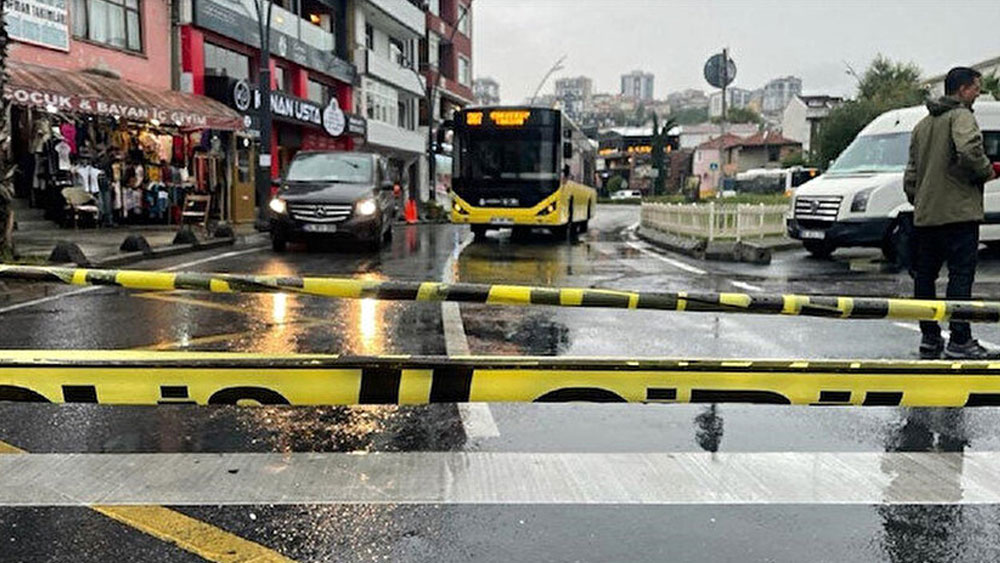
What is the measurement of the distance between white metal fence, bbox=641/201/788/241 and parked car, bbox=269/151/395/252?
6.13 metres

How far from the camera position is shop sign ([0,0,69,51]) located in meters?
17.4

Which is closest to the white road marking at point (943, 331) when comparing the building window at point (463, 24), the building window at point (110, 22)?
the building window at point (110, 22)

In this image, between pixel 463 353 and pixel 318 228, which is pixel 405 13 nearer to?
pixel 318 228

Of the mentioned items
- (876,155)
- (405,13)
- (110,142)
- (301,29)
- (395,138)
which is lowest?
(876,155)

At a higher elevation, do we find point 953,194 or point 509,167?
point 509,167

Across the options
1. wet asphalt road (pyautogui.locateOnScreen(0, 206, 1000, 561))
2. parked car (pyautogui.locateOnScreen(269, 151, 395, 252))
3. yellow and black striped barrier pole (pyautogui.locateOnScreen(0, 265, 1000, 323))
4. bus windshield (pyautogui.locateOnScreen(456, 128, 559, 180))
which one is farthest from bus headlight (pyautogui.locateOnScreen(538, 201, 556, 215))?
yellow and black striped barrier pole (pyautogui.locateOnScreen(0, 265, 1000, 323))

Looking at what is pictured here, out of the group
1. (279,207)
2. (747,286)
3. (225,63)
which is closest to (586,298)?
(747,286)

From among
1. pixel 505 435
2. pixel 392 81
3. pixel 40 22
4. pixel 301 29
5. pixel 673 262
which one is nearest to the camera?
pixel 505 435

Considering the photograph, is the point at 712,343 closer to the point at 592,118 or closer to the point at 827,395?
the point at 827,395

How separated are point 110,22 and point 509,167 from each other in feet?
35.4

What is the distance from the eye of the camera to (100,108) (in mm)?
17141

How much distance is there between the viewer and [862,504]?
10.7 ft

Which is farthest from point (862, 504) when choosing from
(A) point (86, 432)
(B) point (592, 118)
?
(B) point (592, 118)

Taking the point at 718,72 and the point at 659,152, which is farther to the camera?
the point at 659,152
